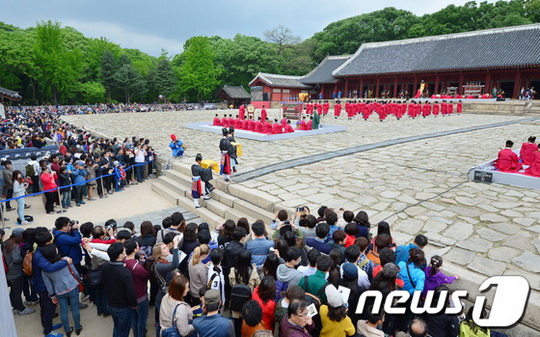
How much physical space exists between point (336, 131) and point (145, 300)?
15559 mm

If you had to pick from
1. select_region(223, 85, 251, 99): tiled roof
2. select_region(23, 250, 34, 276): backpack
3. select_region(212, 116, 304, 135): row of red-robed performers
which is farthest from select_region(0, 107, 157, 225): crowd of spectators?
select_region(223, 85, 251, 99): tiled roof

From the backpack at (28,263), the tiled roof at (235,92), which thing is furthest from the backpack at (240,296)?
the tiled roof at (235,92)

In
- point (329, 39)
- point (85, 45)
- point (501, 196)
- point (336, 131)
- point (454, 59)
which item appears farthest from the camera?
point (329, 39)

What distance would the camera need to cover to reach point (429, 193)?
764 centimetres

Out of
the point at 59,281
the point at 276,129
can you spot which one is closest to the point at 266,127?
the point at 276,129

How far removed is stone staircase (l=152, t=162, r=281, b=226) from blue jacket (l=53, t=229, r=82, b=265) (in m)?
3.51

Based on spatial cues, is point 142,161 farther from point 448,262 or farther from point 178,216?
point 448,262

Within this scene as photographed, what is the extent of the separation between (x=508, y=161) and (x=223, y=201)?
768 centimetres

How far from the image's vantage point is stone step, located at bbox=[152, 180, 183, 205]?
9.95m

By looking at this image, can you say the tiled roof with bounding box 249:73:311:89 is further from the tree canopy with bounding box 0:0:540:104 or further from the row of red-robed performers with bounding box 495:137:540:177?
the row of red-robed performers with bounding box 495:137:540:177

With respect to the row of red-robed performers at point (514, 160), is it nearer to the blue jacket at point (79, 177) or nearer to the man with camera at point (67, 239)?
the man with camera at point (67, 239)

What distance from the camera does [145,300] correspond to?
416 centimetres

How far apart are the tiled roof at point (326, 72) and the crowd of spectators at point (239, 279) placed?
3989cm

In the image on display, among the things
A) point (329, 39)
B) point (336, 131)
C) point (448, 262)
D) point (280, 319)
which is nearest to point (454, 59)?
point (336, 131)
